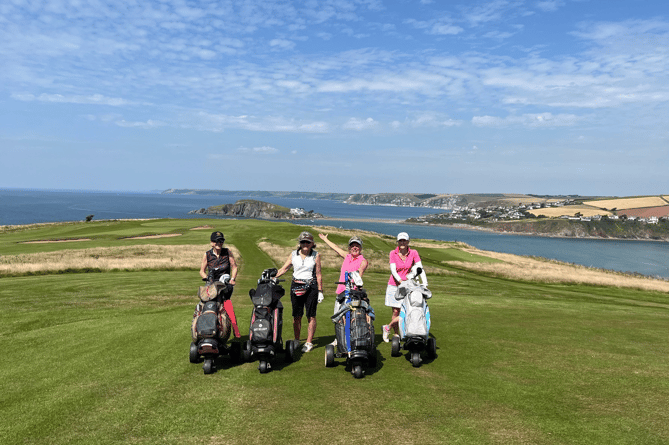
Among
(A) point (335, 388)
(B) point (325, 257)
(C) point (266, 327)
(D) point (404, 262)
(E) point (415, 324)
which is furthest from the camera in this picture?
(B) point (325, 257)

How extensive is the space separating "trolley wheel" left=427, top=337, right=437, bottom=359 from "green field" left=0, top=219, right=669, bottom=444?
8.9 inches

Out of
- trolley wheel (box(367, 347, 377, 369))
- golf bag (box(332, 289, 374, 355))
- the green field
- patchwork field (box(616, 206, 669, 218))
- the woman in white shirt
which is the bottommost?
the green field

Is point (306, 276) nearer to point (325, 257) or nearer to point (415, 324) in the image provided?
point (415, 324)

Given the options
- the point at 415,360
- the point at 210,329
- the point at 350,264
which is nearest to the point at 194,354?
the point at 210,329

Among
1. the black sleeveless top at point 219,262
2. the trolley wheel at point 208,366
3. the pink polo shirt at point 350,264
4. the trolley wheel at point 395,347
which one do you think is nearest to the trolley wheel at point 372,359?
the trolley wheel at point 395,347

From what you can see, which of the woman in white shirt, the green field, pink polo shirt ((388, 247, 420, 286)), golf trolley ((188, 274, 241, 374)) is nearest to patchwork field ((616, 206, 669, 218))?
the green field

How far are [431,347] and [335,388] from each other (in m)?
2.40

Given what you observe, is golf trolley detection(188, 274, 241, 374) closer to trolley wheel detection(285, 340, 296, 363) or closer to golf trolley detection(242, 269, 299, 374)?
golf trolley detection(242, 269, 299, 374)

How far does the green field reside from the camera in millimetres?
4809

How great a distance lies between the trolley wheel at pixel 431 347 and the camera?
24.8 feet

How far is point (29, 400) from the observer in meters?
5.79

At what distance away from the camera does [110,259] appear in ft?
92.5

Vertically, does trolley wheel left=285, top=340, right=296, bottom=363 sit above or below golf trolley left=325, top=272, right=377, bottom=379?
below

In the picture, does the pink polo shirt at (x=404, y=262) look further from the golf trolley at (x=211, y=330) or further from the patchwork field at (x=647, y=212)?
the patchwork field at (x=647, y=212)
